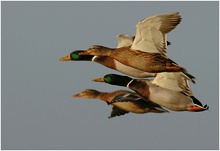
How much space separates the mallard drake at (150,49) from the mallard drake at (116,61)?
1.21 metres

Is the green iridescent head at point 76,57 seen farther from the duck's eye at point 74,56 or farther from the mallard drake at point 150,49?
the mallard drake at point 150,49

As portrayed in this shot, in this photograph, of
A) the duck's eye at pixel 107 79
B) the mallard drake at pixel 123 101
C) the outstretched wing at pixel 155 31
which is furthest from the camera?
the mallard drake at pixel 123 101

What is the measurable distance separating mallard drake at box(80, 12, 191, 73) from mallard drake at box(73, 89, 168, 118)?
7.73 ft

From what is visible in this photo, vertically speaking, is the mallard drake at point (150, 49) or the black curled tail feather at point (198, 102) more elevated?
the mallard drake at point (150, 49)

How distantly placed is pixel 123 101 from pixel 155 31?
12.2 feet

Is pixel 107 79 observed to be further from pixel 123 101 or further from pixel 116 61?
pixel 116 61

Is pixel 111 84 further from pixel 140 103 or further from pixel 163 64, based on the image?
pixel 163 64

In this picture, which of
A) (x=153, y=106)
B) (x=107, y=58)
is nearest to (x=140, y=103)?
(x=153, y=106)

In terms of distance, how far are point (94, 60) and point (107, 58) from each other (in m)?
0.55

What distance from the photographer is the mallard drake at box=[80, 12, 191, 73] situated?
699 inches

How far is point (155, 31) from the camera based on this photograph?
59.1ft

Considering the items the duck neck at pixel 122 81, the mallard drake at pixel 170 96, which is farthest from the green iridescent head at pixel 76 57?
the mallard drake at pixel 170 96

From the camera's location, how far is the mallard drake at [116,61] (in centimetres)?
2005

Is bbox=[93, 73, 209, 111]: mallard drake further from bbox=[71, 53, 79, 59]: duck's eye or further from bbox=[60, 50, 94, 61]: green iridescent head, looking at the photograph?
bbox=[71, 53, 79, 59]: duck's eye
